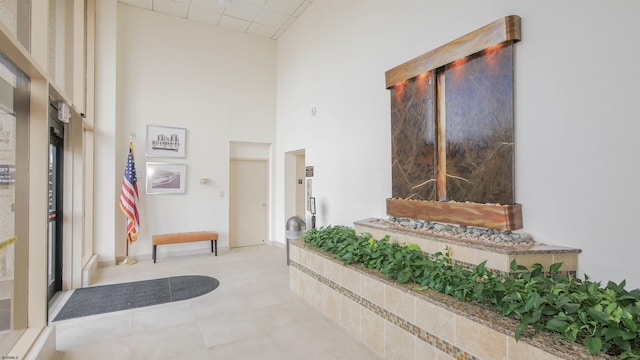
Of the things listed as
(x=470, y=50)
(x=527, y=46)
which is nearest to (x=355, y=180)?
(x=470, y=50)

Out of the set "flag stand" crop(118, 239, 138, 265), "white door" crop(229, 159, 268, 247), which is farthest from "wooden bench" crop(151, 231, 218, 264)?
"white door" crop(229, 159, 268, 247)

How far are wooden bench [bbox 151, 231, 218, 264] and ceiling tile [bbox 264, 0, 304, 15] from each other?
14.7ft

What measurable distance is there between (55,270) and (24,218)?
237 centimetres

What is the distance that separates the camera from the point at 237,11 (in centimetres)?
623

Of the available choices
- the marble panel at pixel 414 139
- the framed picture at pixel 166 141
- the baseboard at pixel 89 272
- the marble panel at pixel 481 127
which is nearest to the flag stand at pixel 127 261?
the baseboard at pixel 89 272

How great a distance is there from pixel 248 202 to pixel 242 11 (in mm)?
3931

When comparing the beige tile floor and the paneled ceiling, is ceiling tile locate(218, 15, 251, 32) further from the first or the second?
the beige tile floor

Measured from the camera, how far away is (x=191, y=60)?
21.6 feet

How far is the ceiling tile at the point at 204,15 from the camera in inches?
245

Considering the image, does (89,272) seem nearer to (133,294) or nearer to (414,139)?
(133,294)

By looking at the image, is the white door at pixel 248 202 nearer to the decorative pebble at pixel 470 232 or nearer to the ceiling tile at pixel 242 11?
the ceiling tile at pixel 242 11

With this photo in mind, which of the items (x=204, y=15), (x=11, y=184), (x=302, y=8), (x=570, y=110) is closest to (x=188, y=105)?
(x=204, y=15)

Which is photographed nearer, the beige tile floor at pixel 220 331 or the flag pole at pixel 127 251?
the beige tile floor at pixel 220 331

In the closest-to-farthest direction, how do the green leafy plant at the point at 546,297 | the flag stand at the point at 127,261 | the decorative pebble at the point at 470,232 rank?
the green leafy plant at the point at 546,297 < the decorative pebble at the point at 470,232 < the flag stand at the point at 127,261
